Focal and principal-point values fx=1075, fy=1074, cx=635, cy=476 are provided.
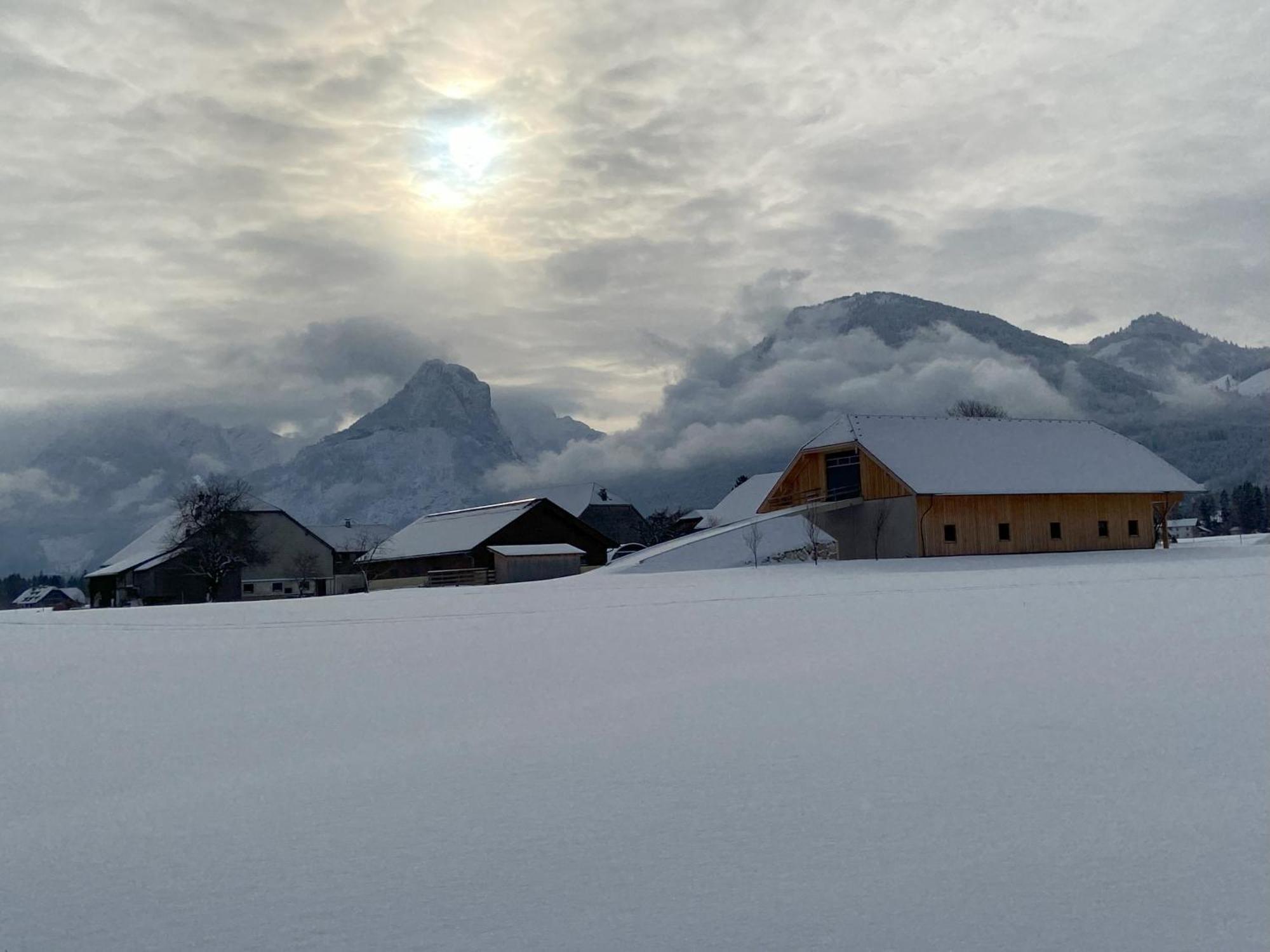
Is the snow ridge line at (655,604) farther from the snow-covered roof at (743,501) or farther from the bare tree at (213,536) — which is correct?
the snow-covered roof at (743,501)

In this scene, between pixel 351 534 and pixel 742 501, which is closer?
pixel 742 501

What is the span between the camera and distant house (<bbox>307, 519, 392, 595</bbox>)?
300 feet

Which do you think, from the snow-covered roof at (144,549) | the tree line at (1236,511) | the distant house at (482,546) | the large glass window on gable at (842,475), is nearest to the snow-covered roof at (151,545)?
the snow-covered roof at (144,549)

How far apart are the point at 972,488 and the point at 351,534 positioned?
7822 cm

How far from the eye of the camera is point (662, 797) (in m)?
7.25

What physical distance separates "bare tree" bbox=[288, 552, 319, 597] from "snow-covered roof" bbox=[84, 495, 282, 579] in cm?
358

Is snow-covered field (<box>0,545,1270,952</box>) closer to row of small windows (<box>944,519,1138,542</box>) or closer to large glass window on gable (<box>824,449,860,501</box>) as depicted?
row of small windows (<box>944,519,1138,542</box>)

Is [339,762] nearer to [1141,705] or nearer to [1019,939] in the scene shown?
[1019,939]

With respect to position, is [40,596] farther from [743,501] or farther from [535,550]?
[535,550]

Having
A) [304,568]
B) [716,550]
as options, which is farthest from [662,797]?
[304,568]

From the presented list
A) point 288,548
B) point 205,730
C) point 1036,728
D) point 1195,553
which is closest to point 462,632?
point 205,730

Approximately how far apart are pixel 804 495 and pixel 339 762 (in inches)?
1610

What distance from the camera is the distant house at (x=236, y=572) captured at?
69000mm

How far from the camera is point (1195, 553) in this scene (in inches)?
1731
